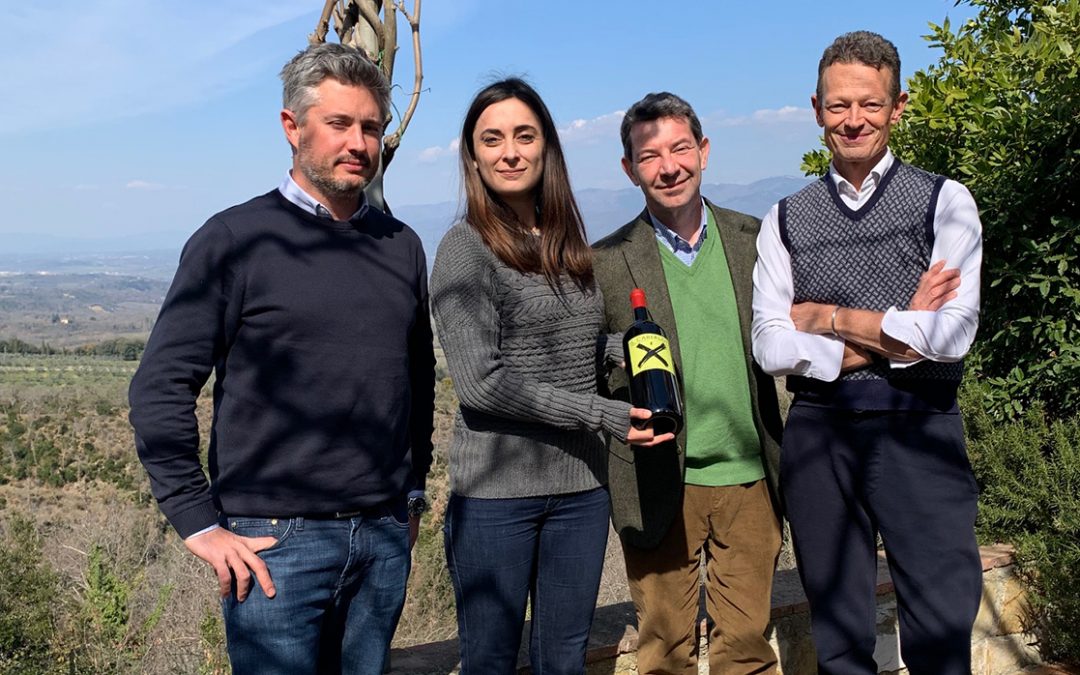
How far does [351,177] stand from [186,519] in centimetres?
86

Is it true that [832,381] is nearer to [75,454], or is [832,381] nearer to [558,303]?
[558,303]

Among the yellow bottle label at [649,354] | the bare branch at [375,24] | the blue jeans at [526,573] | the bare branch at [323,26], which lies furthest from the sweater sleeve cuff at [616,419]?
the bare branch at [323,26]

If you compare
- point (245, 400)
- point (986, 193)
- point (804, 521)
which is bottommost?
point (804, 521)

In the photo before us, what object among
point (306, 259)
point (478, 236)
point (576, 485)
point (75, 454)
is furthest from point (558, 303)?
point (75, 454)

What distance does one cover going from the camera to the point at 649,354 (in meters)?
2.37

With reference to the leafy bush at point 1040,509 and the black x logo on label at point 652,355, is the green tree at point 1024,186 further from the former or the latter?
the black x logo on label at point 652,355

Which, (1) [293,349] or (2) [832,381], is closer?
(1) [293,349]

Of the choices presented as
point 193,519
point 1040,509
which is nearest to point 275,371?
point 193,519

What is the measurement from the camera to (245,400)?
6.73 ft

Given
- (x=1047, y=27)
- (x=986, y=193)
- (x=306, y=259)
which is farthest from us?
(x=986, y=193)

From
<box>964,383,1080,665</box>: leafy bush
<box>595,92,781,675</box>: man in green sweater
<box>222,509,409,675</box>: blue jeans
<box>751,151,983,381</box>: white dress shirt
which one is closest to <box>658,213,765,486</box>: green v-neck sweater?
<box>595,92,781,675</box>: man in green sweater

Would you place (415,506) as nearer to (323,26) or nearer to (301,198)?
(301,198)

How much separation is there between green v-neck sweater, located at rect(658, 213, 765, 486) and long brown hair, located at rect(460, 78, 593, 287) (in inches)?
14.2

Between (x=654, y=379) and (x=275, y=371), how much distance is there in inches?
36.8
